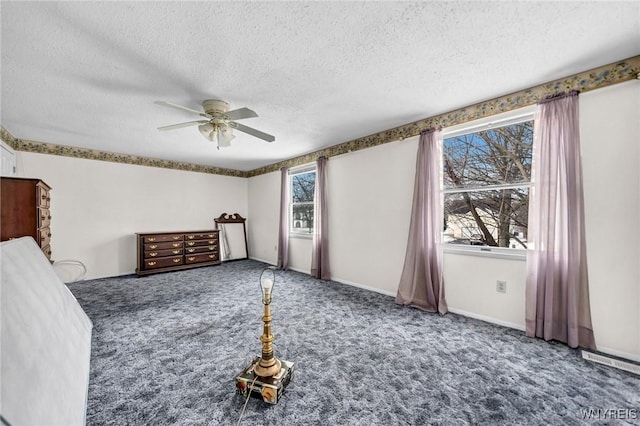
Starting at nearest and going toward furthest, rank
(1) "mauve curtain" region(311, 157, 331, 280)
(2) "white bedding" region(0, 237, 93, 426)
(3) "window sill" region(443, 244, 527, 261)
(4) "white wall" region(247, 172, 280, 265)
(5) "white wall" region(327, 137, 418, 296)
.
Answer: (2) "white bedding" region(0, 237, 93, 426) → (3) "window sill" region(443, 244, 527, 261) → (5) "white wall" region(327, 137, 418, 296) → (1) "mauve curtain" region(311, 157, 331, 280) → (4) "white wall" region(247, 172, 280, 265)

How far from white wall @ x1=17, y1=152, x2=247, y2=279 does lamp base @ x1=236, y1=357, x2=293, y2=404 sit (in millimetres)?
4572

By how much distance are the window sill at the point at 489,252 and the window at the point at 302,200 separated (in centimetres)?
273

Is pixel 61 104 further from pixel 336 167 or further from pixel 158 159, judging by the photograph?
pixel 336 167

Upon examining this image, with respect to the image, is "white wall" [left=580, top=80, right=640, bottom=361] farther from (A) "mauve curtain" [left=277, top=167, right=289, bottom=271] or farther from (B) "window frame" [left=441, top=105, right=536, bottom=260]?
(A) "mauve curtain" [left=277, top=167, right=289, bottom=271]

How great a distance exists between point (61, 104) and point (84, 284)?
2992 mm

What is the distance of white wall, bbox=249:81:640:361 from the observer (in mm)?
2012

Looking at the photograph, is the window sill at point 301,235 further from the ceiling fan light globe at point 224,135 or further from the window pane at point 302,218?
the ceiling fan light globe at point 224,135

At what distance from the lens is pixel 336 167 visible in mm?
4324

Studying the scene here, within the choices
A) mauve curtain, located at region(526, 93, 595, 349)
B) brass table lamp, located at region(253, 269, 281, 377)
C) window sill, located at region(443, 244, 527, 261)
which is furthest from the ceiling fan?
mauve curtain, located at region(526, 93, 595, 349)

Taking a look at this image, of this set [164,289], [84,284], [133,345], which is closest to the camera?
[133,345]

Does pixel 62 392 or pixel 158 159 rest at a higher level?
pixel 158 159

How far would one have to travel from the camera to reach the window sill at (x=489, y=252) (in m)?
2.55

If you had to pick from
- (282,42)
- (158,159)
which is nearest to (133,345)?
(282,42)

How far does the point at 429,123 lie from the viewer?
3139mm
